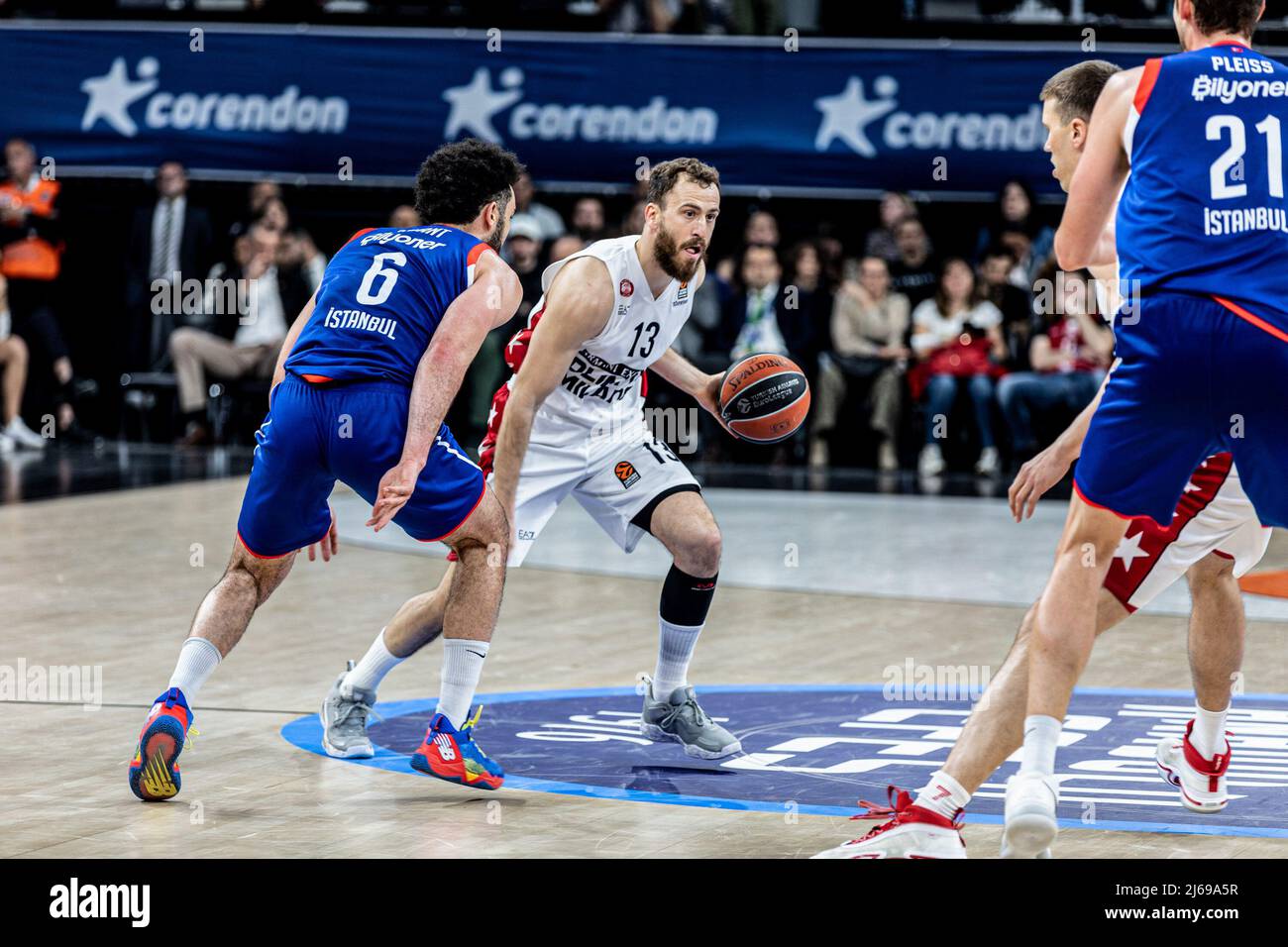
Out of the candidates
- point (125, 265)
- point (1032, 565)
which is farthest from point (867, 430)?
point (125, 265)

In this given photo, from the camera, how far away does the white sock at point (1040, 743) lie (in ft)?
14.0

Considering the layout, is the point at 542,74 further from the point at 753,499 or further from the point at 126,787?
the point at 126,787

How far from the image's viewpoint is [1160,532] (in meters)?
4.94

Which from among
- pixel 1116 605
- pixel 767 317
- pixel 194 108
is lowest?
pixel 1116 605

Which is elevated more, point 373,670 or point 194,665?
point 194,665

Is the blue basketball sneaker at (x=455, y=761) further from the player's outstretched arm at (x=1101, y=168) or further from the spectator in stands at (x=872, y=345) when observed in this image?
the spectator in stands at (x=872, y=345)

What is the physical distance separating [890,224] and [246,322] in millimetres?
5173

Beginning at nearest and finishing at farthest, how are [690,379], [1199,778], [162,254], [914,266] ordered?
[1199,778], [690,379], [914,266], [162,254]

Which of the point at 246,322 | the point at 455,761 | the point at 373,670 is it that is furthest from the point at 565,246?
the point at 455,761

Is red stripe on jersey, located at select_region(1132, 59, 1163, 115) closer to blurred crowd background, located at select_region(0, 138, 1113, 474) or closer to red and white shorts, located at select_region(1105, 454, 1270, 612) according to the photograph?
red and white shorts, located at select_region(1105, 454, 1270, 612)

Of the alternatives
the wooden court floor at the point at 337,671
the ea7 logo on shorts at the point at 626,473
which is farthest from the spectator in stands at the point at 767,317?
the ea7 logo on shorts at the point at 626,473

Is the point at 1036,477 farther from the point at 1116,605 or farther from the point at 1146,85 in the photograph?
the point at 1146,85

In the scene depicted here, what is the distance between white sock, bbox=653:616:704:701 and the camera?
611 cm

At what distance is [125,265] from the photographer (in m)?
15.9
